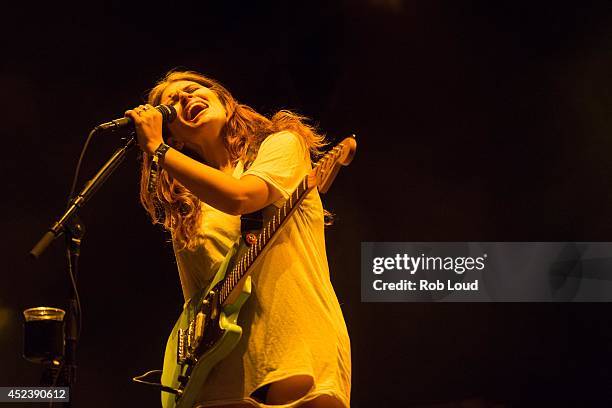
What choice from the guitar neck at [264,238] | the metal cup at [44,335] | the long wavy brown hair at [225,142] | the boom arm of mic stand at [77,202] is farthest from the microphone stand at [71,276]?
the guitar neck at [264,238]

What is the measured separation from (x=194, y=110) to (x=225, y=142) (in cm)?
12

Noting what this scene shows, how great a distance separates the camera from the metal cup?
2162 mm

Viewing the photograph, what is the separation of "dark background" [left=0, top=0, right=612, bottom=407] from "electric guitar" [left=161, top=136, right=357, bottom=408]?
186cm

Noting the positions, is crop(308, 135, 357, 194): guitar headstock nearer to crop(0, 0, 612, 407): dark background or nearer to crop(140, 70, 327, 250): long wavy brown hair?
crop(140, 70, 327, 250): long wavy brown hair

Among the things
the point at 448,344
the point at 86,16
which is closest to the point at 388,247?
the point at 448,344

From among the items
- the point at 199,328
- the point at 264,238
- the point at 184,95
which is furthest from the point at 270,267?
the point at 184,95

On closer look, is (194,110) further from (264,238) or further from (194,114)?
(264,238)

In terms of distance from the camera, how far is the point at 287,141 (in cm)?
215

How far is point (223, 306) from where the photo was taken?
2076 mm

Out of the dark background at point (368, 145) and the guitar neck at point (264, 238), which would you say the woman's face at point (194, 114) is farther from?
the dark background at point (368, 145)

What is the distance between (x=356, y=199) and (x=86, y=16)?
1.58m

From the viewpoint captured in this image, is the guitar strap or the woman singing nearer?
the woman singing

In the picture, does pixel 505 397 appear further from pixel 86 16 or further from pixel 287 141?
pixel 86 16

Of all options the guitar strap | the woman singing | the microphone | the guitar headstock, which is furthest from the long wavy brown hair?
the guitar headstock
